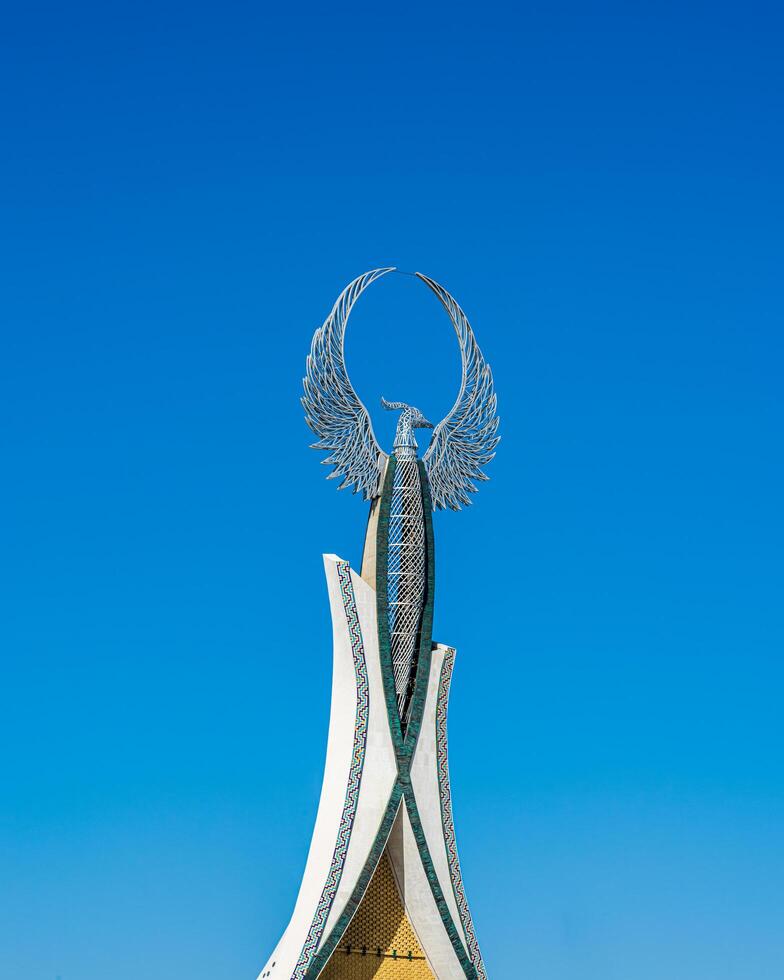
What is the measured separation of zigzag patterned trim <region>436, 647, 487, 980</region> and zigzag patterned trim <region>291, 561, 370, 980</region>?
1.77 metres

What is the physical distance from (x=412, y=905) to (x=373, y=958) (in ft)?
3.76

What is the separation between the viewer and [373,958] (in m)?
36.1

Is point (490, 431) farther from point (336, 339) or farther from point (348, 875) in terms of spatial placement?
point (348, 875)

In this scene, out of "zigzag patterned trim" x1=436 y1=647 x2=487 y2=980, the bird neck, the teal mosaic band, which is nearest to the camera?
the teal mosaic band

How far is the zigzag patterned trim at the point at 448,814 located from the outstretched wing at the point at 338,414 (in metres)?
3.65

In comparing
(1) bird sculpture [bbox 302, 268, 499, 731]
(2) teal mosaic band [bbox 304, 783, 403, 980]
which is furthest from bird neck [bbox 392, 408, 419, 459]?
Answer: (2) teal mosaic band [bbox 304, 783, 403, 980]

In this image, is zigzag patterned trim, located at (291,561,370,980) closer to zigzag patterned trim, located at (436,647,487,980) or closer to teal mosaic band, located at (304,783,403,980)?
teal mosaic band, located at (304,783,403,980)

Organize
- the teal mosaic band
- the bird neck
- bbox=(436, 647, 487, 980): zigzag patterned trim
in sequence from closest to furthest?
the teal mosaic band
bbox=(436, 647, 487, 980): zigzag patterned trim
the bird neck

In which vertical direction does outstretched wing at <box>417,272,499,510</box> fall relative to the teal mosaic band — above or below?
above

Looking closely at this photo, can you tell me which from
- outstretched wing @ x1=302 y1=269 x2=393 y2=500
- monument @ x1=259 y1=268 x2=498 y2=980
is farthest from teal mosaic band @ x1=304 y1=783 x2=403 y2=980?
outstretched wing @ x1=302 y1=269 x2=393 y2=500

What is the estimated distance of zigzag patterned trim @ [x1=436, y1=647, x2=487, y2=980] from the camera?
36.6 m

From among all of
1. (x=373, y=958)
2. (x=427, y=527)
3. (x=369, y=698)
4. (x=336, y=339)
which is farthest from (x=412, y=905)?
(x=336, y=339)

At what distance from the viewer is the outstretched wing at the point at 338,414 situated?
3719 cm

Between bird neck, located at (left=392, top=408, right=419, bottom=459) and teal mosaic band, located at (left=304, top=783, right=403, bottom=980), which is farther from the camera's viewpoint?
bird neck, located at (left=392, top=408, right=419, bottom=459)
